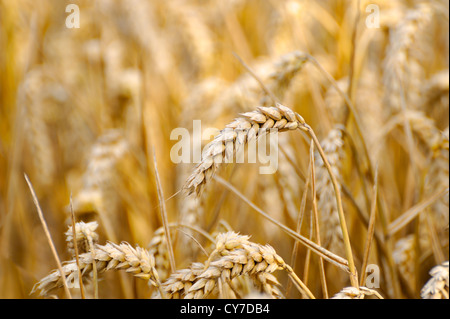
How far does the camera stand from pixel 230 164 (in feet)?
2.46

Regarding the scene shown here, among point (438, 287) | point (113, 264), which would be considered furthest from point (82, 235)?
point (438, 287)

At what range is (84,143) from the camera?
5.12 ft

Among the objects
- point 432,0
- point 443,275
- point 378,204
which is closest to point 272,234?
point 378,204

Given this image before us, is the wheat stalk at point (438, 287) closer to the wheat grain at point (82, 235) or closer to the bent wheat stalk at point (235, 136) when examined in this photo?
the bent wheat stalk at point (235, 136)

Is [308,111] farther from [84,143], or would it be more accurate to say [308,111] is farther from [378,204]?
[84,143]

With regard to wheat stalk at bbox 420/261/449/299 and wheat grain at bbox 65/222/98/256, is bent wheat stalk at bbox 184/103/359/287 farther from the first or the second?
wheat stalk at bbox 420/261/449/299

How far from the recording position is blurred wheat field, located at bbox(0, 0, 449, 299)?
54 cm

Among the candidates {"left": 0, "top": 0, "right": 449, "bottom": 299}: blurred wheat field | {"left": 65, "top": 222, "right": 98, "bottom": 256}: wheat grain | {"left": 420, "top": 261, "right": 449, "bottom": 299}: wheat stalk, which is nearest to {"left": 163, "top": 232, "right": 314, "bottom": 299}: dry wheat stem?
{"left": 0, "top": 0, "right": 449, "bottom": 299}: blurred wheat field

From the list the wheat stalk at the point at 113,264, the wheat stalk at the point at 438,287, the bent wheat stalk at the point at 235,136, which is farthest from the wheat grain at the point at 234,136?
the wheat stalk at the point at 438,287

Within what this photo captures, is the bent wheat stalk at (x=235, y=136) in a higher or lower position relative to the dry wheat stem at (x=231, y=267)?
higher

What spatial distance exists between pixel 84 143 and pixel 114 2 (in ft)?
2.32

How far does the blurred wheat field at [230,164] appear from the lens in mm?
536

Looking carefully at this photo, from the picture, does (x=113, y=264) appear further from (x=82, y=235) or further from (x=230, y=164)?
(x=230, y=164)

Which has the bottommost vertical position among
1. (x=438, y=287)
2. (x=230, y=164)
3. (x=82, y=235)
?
(x=438, y=287)
